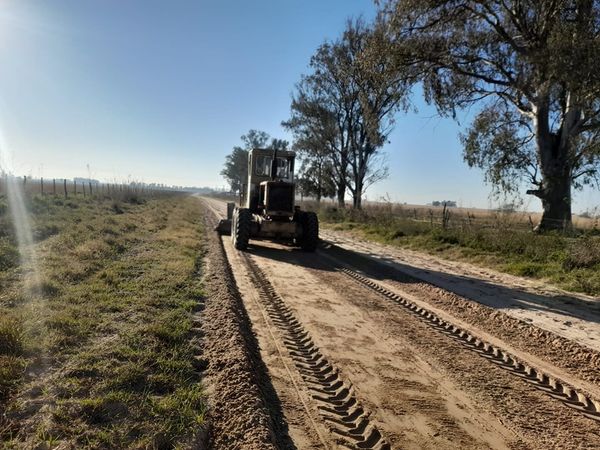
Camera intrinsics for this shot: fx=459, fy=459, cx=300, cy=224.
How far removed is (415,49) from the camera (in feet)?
52.6

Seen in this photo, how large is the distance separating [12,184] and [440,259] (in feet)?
74.4

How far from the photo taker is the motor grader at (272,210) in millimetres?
14320

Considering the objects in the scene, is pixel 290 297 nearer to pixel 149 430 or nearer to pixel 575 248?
pixel 149 430

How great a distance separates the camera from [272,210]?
14.4m

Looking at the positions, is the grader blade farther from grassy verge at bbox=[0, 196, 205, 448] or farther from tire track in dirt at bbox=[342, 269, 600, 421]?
tire track in dirt at bbox=[342, 269, 600, 421]

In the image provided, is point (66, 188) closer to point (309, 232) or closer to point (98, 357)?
point (309, 232)

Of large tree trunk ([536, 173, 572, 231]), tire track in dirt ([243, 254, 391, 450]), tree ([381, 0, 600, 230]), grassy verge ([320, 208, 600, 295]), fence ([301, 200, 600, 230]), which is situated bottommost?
tire track in dirt ([243, 254, 391, 450])

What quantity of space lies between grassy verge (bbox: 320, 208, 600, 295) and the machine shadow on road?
1.42 m

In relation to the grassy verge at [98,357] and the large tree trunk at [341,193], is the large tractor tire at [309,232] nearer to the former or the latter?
the grassy verge at [98,357]

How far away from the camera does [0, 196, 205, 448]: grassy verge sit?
336 cm

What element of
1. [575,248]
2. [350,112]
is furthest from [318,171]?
[575,248]

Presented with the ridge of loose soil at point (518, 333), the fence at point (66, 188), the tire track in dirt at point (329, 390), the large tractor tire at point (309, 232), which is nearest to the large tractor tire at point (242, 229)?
the large tractor tire at point (309, 232)

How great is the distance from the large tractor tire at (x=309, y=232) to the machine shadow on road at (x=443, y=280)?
28cm

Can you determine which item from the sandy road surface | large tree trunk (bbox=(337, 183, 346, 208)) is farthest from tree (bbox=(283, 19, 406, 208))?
the sandy road surface
